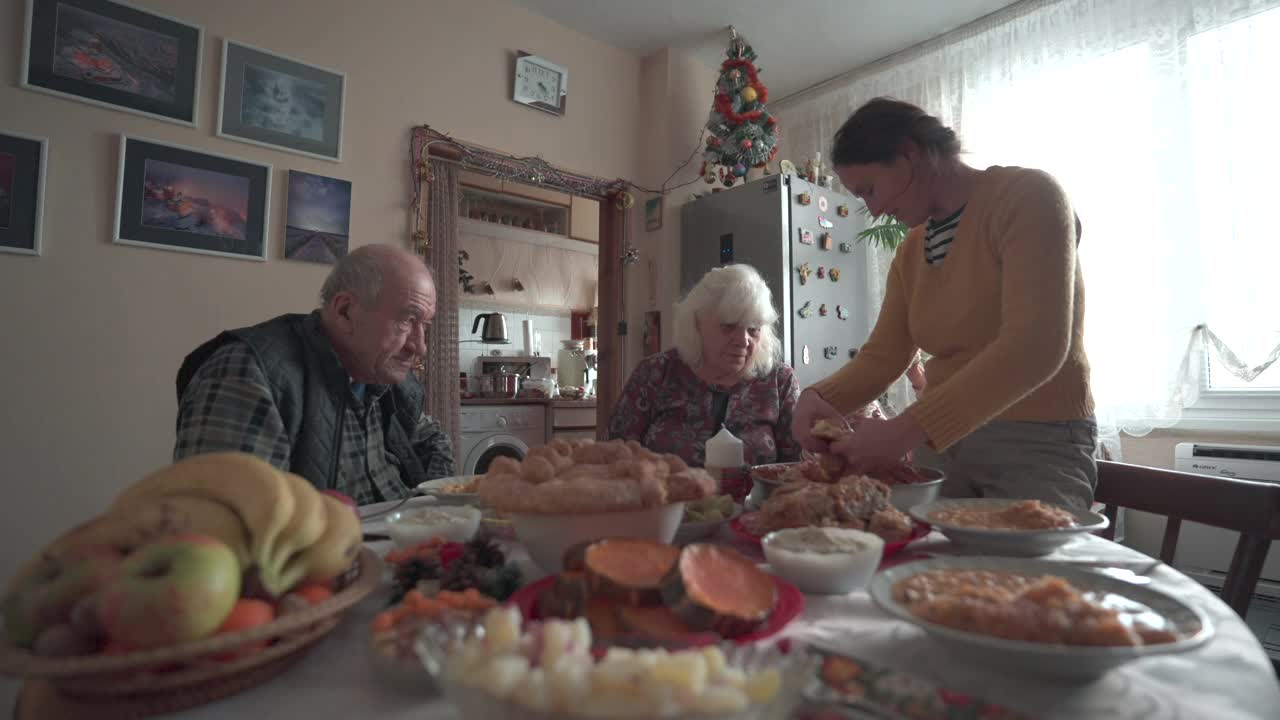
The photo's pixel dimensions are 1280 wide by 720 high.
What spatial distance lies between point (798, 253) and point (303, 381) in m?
3.28

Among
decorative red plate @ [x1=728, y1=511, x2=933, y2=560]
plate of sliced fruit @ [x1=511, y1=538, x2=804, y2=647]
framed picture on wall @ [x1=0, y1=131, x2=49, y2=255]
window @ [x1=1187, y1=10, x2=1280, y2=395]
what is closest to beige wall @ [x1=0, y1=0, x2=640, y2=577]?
framed picture on wall @ [x1=0, y1=131, x2=49, y2=255]

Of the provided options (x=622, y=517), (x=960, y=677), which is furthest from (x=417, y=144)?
(x=960, y=677)

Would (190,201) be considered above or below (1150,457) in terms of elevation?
above

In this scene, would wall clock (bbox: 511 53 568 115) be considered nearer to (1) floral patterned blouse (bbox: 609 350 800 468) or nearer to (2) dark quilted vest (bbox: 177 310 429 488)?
(1) floral patterned blouse (bbox: 609 350 800 468)

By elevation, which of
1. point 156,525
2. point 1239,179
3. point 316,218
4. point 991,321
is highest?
point 1239,179

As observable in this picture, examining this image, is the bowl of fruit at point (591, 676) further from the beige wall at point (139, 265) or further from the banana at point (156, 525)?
the beige wall at point (139, 265)

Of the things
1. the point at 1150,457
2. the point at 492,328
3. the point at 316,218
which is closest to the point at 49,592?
the point at 316,218

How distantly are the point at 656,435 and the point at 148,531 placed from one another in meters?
1.83

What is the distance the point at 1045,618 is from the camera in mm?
551

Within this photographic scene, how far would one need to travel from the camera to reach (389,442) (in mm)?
1985

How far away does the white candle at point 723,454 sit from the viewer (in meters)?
1.45

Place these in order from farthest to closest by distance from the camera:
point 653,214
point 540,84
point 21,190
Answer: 1. point 653,214
2. point 540,84
3. point 21,190

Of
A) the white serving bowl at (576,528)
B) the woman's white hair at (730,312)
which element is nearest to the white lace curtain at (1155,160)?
the woman's white hair at (730,312)

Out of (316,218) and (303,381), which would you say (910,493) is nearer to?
(303,381)
